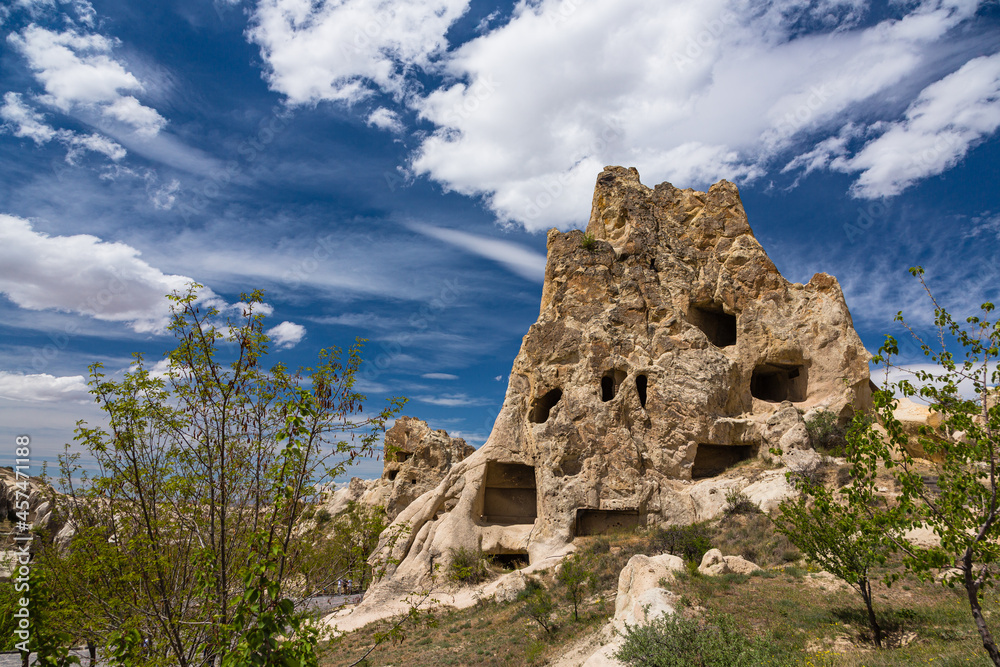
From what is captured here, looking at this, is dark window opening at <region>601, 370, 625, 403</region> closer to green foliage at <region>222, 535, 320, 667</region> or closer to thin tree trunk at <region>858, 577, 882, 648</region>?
thin tree trunk at <region>858, 577, 882, 648</region>

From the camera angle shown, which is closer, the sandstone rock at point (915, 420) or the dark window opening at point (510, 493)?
the sandstone rock at point (915, 420)

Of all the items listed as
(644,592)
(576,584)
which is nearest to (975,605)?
(644,592)

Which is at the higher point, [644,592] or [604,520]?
[604,520]

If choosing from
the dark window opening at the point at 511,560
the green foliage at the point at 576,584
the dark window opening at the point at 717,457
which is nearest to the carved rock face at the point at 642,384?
the dark window opening at the point at 717,457

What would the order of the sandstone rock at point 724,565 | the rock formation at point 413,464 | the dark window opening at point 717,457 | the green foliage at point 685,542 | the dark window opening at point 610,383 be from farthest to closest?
the rock formation at point 413,464 → the dark window opening at point 610,383 → the dark window opening at point 717,457 → the green foliage at point 685,542 → the sandstone rock at point 724,565

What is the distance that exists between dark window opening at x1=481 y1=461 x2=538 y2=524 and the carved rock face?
0.07 metres

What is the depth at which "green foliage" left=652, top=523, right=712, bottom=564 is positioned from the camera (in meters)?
16.4

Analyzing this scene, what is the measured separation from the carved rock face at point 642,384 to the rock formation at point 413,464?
6495 mm

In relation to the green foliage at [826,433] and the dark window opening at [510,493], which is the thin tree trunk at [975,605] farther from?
the dark window opening at [510,493]

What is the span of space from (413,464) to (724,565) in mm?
22655

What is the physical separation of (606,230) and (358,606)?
22202 mm

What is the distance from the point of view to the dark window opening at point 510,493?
80.6 ft

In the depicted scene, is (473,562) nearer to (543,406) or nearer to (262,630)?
(543,406)

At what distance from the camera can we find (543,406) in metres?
25.6
